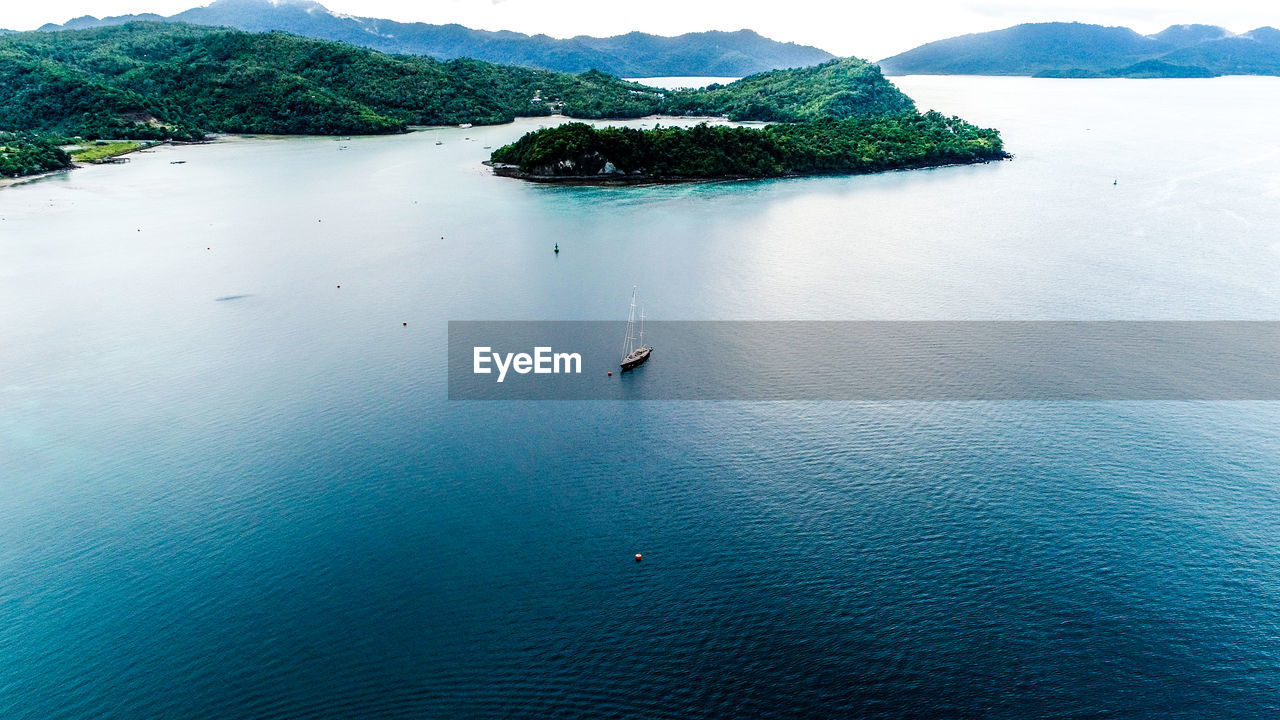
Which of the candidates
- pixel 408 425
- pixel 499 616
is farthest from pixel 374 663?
pixel 408 425

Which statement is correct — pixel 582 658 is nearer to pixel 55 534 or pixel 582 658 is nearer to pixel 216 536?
pixel 216 536

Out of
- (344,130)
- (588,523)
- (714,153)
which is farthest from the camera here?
(344,130)

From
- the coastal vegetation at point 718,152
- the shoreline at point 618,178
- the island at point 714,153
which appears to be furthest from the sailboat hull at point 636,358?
the coastal vegetation at point 718,152

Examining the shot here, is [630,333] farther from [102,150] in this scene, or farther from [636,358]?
[102,150]

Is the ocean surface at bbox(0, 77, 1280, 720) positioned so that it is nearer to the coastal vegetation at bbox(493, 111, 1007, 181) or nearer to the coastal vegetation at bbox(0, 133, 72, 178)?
the coastal vegetation at bbox(493, 111, 1007, 181)

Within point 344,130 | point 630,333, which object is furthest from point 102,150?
point 630,333
